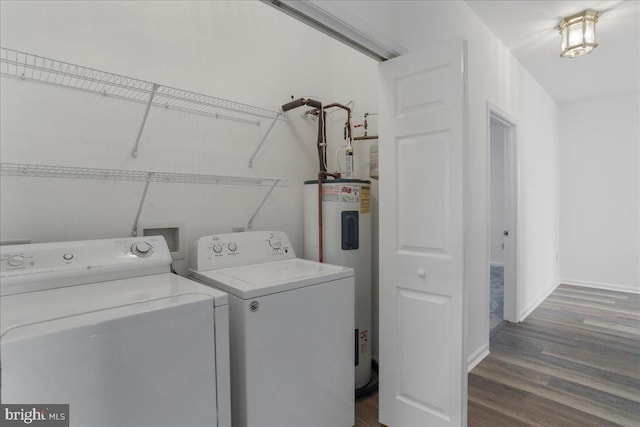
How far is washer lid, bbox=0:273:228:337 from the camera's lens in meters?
0.97

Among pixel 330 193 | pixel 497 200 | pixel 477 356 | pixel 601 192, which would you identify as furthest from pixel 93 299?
pixel 497 200

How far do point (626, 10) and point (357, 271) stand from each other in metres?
2.75

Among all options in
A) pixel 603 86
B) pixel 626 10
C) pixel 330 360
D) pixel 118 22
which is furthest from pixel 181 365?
pixel 603 86

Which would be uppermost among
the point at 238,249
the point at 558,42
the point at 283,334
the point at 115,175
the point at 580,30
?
the point at 558,42

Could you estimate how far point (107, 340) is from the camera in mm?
947

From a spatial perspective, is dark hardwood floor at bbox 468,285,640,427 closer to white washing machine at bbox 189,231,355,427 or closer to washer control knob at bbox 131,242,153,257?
white washing machine at bbox 189,231,355,427

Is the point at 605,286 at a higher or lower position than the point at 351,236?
lower

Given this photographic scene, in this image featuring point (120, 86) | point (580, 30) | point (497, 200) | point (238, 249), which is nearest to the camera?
point (120, 86)

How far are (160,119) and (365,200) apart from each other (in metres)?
1.30

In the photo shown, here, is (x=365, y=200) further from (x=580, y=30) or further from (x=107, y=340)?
(x=580, y=30)

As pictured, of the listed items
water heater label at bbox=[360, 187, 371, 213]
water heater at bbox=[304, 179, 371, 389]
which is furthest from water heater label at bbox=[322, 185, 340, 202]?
water heater label at bbox=[360, 187, 371, 213]

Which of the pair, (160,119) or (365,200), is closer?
(160,119)

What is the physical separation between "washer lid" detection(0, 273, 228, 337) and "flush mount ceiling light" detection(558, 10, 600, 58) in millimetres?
3067

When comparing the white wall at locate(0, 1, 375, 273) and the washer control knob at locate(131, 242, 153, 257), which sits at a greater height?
the white wall at locate(0, 1, 375, 273)
